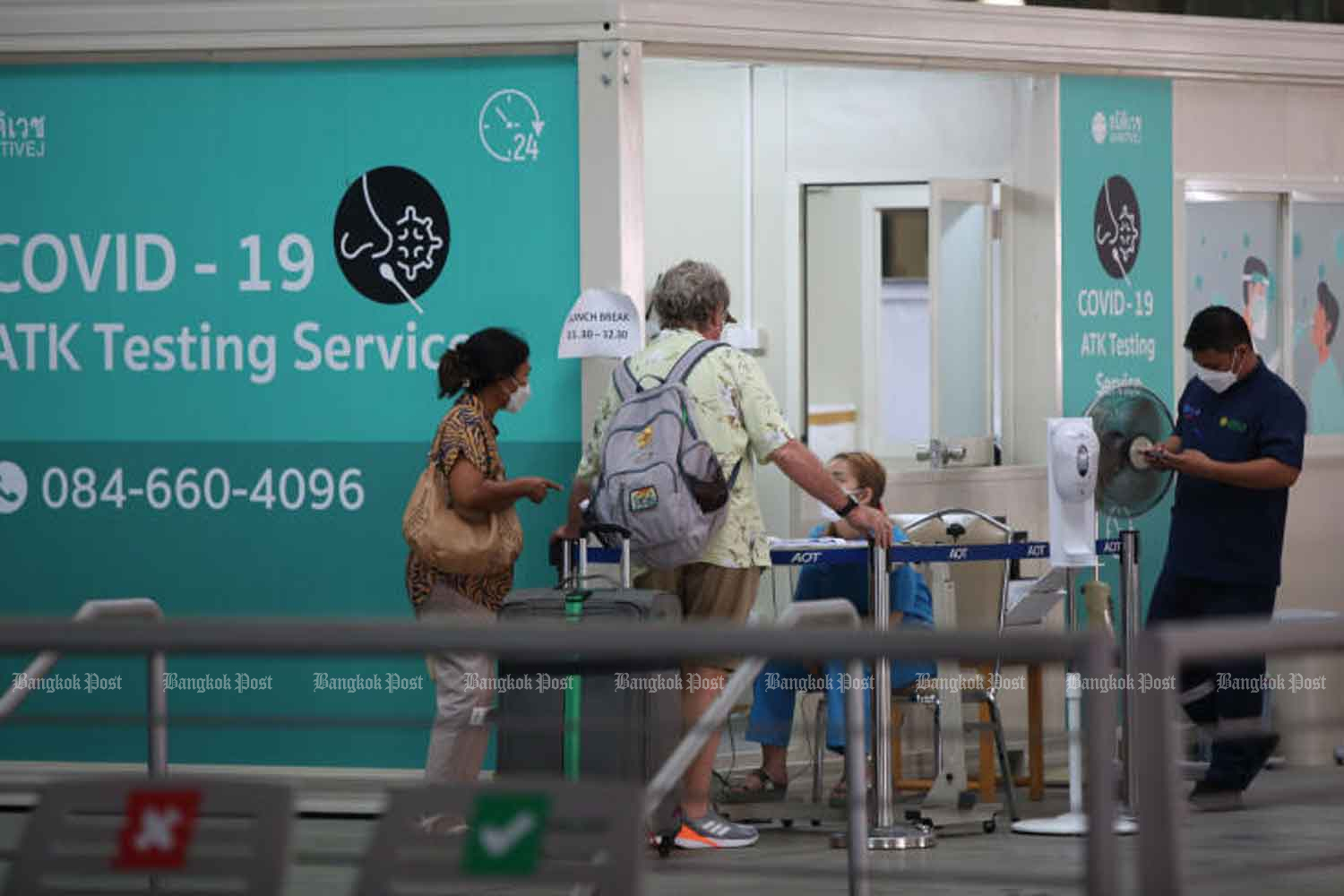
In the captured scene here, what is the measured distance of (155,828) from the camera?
3379 millimetres

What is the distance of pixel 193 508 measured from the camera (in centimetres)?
811

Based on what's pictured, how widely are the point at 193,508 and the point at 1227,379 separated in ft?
11.5

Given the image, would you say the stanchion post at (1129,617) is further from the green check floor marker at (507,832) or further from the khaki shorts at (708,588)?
the green check floor marker at (507,832)

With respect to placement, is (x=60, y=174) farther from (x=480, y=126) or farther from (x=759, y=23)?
(x=759, y=23)

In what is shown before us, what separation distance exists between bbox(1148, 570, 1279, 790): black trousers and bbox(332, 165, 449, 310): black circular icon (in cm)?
270

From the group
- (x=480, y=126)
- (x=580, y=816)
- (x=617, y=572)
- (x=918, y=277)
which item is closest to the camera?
(x=580, y=816)

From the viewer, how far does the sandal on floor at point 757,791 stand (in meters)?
7.88

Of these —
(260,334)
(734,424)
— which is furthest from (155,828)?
(260,334)

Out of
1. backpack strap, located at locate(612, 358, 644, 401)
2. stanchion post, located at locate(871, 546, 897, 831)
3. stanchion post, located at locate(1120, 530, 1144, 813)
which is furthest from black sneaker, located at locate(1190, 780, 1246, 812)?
backpack strap, located at locate(612, 358, 644, 401)

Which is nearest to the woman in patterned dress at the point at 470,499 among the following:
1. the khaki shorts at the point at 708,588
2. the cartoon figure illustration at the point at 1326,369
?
the khaki shorts at the point at 708,588

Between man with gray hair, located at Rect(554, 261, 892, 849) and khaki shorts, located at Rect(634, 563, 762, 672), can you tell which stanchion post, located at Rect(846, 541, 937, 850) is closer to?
man with gray hair, located at Rect(554, 261, 892, 849)

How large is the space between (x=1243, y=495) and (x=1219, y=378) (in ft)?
1.29

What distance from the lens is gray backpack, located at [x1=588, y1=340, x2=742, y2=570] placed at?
6.59 m

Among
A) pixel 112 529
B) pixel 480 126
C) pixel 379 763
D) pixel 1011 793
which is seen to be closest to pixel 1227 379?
pixel 1011 793
